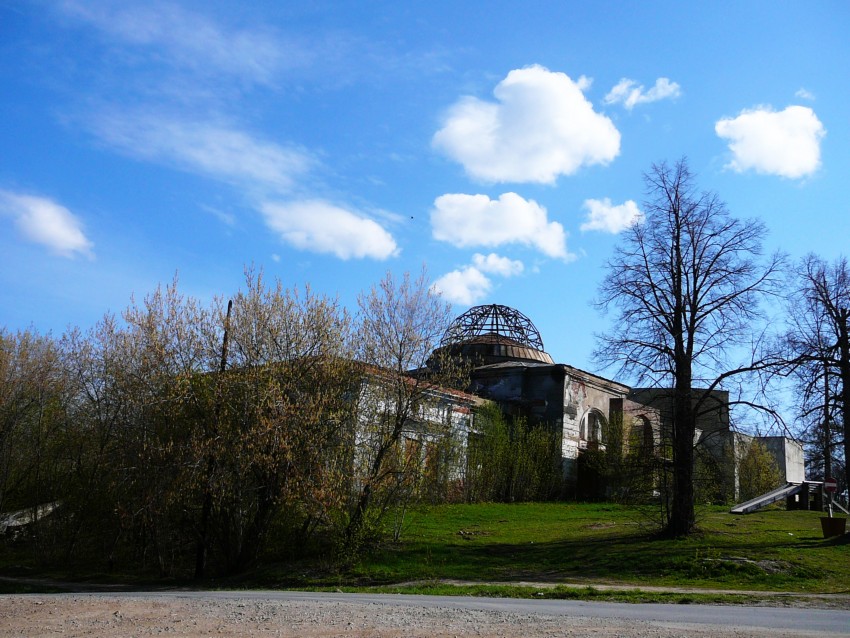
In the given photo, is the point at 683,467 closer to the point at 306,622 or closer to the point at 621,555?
the point at 621,555

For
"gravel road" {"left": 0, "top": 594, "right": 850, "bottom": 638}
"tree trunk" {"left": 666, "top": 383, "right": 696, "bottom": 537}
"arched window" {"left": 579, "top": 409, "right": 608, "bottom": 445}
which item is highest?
"arched window" {"left": 579, "top": 409, "right": 608, "bottom": 445}

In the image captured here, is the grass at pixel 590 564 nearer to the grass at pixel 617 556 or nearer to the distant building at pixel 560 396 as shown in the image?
the grass at pixel 617 556

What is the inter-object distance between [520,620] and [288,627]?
3.07 meters

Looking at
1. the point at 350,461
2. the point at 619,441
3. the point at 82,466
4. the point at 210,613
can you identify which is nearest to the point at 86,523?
the point at 82,466

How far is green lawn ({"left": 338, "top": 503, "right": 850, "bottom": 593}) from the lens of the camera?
1695 cm

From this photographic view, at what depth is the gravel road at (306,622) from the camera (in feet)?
30.0

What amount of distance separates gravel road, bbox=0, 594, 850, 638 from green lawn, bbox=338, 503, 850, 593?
21.3ft

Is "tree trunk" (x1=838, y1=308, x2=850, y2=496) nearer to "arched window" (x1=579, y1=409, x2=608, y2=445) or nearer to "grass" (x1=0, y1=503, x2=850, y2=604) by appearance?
"grass" (x1=0, y1=503, x2=850, y2=604)

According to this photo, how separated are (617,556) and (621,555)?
11cm

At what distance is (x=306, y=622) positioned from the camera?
10.1 metres

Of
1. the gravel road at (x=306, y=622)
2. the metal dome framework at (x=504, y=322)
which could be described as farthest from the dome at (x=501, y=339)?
the gravel road at (x=306, y=622)

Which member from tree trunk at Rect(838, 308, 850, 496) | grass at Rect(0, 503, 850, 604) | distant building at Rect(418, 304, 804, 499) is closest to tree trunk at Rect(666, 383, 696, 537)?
grass at Rect(0, 503, 850, 604)

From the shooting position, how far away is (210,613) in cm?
1109

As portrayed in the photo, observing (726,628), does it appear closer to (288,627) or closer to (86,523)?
(288,627)
